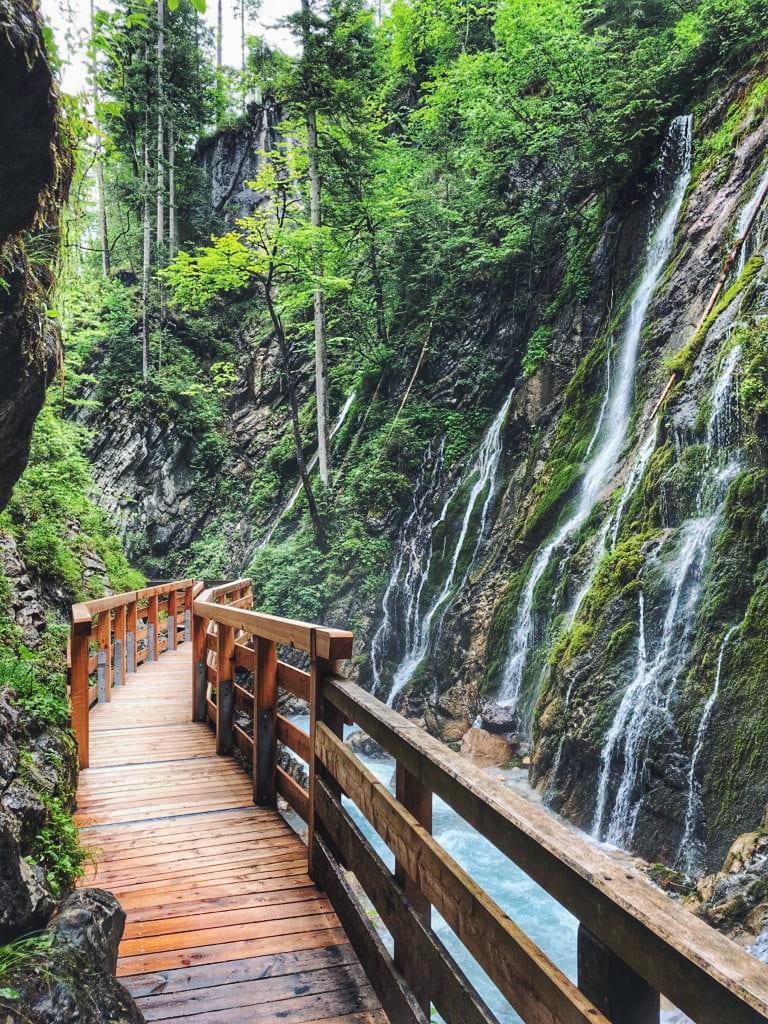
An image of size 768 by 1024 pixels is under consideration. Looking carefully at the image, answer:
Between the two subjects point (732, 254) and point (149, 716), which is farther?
point (732, 254)

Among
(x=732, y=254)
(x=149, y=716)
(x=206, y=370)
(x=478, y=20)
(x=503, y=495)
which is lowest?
(x=149, y=716)

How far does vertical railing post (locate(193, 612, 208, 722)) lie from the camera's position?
6516mm

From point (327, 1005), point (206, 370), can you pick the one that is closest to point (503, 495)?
point (327, 1005)

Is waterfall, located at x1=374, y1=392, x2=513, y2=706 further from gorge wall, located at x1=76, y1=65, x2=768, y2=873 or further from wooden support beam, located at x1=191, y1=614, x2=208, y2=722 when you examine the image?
wooden support beam, located at x1=191, y1=614, x2=208, y2=722

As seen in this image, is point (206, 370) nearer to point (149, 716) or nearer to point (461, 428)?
point (461, 428)

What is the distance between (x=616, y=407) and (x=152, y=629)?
870 centimetres

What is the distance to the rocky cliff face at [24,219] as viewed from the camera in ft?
9.51

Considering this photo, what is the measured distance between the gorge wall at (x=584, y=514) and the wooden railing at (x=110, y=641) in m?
3.81

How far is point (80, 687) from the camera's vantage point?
17.8 feet

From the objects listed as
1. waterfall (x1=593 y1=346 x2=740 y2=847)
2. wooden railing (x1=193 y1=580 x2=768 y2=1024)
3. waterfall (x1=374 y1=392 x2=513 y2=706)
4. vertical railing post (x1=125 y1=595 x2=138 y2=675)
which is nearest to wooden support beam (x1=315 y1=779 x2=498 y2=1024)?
wooden railing (x1=193 y1=580 x2=768 y2=1024)

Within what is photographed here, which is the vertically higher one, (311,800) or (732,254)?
(732,254)

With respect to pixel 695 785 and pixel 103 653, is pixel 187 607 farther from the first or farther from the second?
pixel 695 785

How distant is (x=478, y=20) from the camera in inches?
768

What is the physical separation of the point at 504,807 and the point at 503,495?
1191 centimetres
